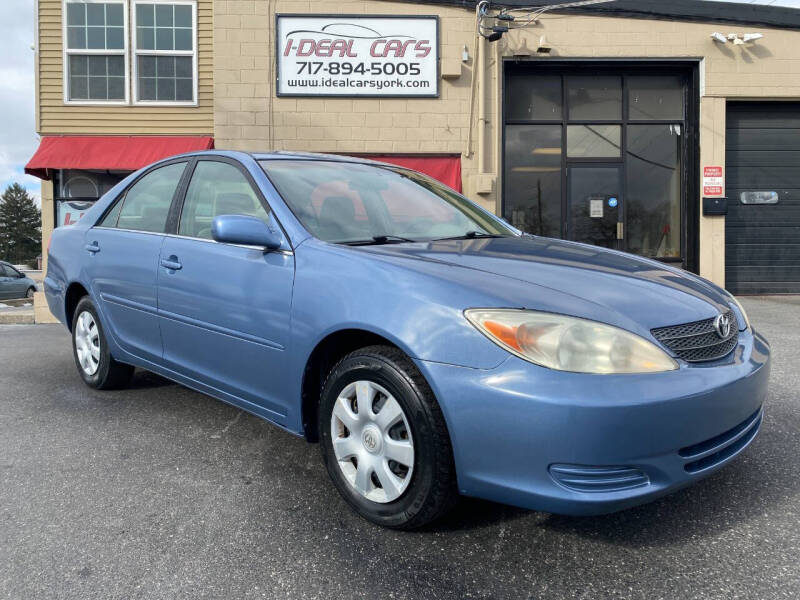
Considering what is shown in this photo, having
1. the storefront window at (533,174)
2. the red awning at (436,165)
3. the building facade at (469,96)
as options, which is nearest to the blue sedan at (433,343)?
the red awning at (436,165)

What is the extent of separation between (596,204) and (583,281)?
9.75 meters

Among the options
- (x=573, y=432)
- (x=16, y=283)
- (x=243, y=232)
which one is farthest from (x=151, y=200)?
(x=16, y=283)

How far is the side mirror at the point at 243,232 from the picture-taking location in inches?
108

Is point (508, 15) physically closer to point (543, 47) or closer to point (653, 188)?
point (543, 47)

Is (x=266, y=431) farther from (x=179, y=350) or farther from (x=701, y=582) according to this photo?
(x=701, y=582)

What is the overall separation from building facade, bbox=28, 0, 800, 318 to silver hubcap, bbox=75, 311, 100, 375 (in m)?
7.20

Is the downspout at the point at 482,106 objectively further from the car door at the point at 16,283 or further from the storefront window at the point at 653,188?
the car door at the point at 16,283

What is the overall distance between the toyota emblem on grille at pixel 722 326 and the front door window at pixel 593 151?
9.20 m

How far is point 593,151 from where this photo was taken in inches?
457

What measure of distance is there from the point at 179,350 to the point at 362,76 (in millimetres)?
8788

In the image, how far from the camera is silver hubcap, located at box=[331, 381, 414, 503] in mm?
2271

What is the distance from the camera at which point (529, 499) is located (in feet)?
6.65

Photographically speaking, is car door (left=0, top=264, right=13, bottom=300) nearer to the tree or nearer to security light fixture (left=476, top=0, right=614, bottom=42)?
security light fixture (left=476, top=0, right=614, bottom=42)

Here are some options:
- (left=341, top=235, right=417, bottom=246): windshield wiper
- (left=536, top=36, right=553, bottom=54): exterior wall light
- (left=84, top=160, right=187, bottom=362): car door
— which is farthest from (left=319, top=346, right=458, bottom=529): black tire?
(left=536, top=36, right=553, bottom=54): exterior wall light
